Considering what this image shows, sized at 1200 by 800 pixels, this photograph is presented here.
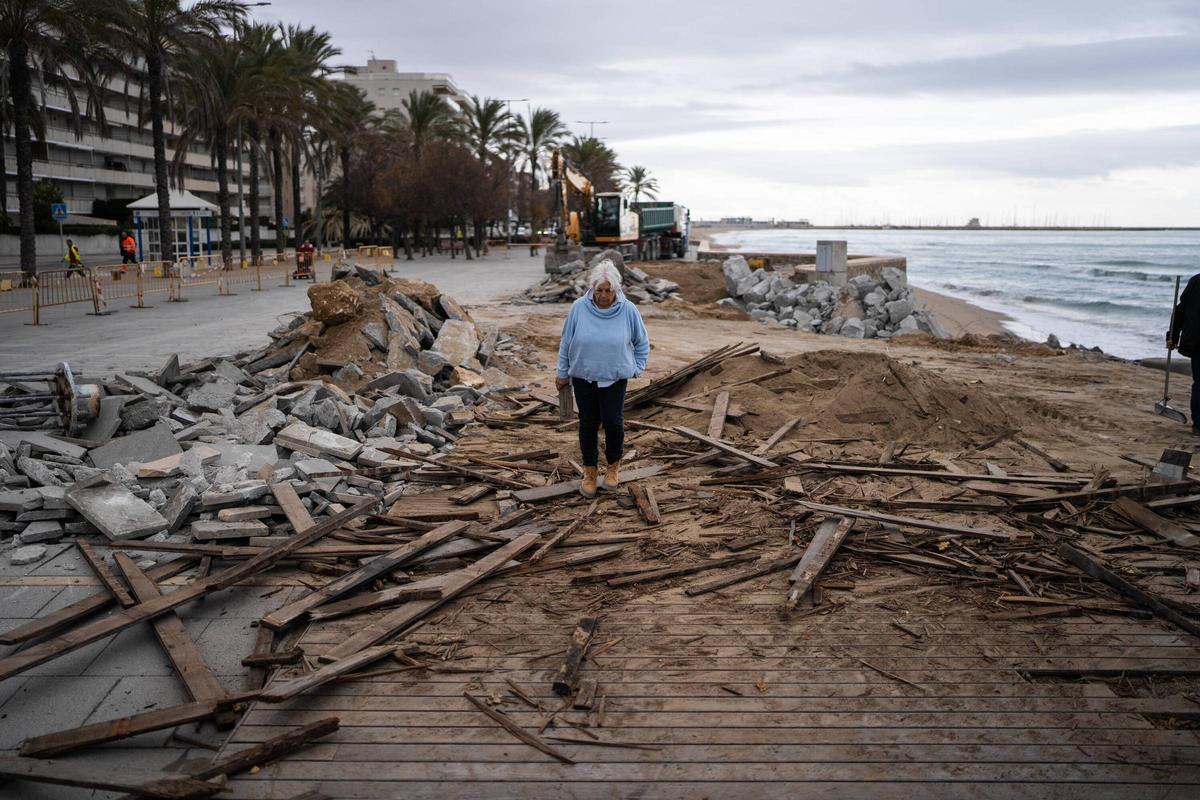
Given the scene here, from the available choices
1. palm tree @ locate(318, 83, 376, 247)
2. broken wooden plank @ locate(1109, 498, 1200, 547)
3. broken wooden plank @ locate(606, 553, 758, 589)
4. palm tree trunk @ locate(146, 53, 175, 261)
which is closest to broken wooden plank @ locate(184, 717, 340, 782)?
broken wooden plank @ locate(606, 553, 758, 589)

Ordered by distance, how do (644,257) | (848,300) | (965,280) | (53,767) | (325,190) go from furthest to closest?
1. (325,190)
2. (965,280)
3. (644,257)
4. (848,300)
5. (53,767)

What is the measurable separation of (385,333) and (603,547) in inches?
265

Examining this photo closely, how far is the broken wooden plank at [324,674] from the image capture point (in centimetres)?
388

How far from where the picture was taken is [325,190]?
67438 mm

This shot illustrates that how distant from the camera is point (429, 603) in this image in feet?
16.0

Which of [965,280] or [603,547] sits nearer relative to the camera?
[603,547]

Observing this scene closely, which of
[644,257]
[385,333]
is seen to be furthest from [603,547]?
[644,257]

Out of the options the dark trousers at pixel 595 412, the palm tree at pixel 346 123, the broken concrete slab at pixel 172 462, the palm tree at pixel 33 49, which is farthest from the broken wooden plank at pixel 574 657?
the palm tree at pixel 346 123

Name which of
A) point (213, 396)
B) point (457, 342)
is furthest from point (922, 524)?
point (457, 342)

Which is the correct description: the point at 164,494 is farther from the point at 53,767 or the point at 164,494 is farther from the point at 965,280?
the point at 965,280

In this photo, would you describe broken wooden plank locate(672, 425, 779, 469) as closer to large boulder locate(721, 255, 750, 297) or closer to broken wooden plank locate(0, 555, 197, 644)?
broken wooden plank locate(0, 555, 197, 644)

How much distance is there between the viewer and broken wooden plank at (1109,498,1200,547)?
5906mm

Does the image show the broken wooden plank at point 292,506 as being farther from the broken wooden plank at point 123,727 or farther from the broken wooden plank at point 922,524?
the broken wooden plank at point 922,524

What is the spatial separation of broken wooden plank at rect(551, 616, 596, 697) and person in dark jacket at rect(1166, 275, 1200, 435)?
7.79 m
